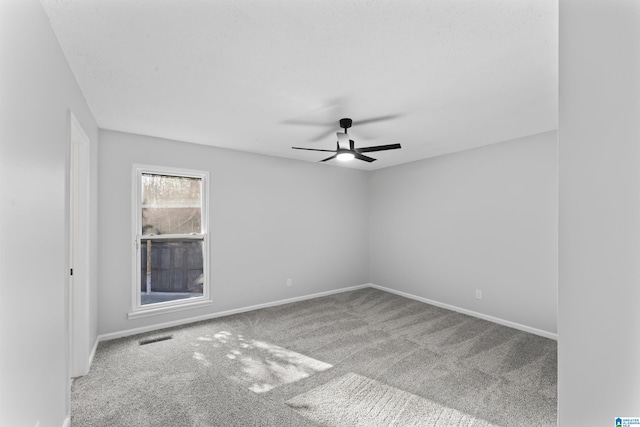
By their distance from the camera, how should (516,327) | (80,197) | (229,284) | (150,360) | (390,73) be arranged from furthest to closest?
(229,284)
(516,327)
(150,360)
(80,197)
(390,73)

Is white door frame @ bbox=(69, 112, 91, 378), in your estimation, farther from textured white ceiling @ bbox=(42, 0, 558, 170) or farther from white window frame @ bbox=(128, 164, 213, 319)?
white window frame @ bbox=(128, 164, 213, 319)

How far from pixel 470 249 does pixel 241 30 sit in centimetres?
411

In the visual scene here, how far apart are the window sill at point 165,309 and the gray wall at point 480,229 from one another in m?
3.32

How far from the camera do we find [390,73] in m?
2.17

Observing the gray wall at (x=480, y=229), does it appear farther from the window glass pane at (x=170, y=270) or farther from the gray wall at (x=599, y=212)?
the gray wall at (x=599, y=212)

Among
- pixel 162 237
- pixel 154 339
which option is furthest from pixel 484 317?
pixel 162 237

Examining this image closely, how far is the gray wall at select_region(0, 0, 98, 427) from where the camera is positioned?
114cm

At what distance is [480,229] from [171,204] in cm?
434

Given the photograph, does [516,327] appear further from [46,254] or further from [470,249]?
[46,254]

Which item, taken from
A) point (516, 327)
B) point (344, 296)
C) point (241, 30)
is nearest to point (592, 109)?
point (241, 30)

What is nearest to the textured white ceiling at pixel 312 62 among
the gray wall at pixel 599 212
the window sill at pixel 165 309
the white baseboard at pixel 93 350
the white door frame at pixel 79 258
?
the white door frame at pixel 79 258

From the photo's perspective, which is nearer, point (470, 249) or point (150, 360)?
point (150, 360)

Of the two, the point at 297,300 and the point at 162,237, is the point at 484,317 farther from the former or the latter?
the point at 162,237

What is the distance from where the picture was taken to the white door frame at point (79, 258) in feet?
8.89
